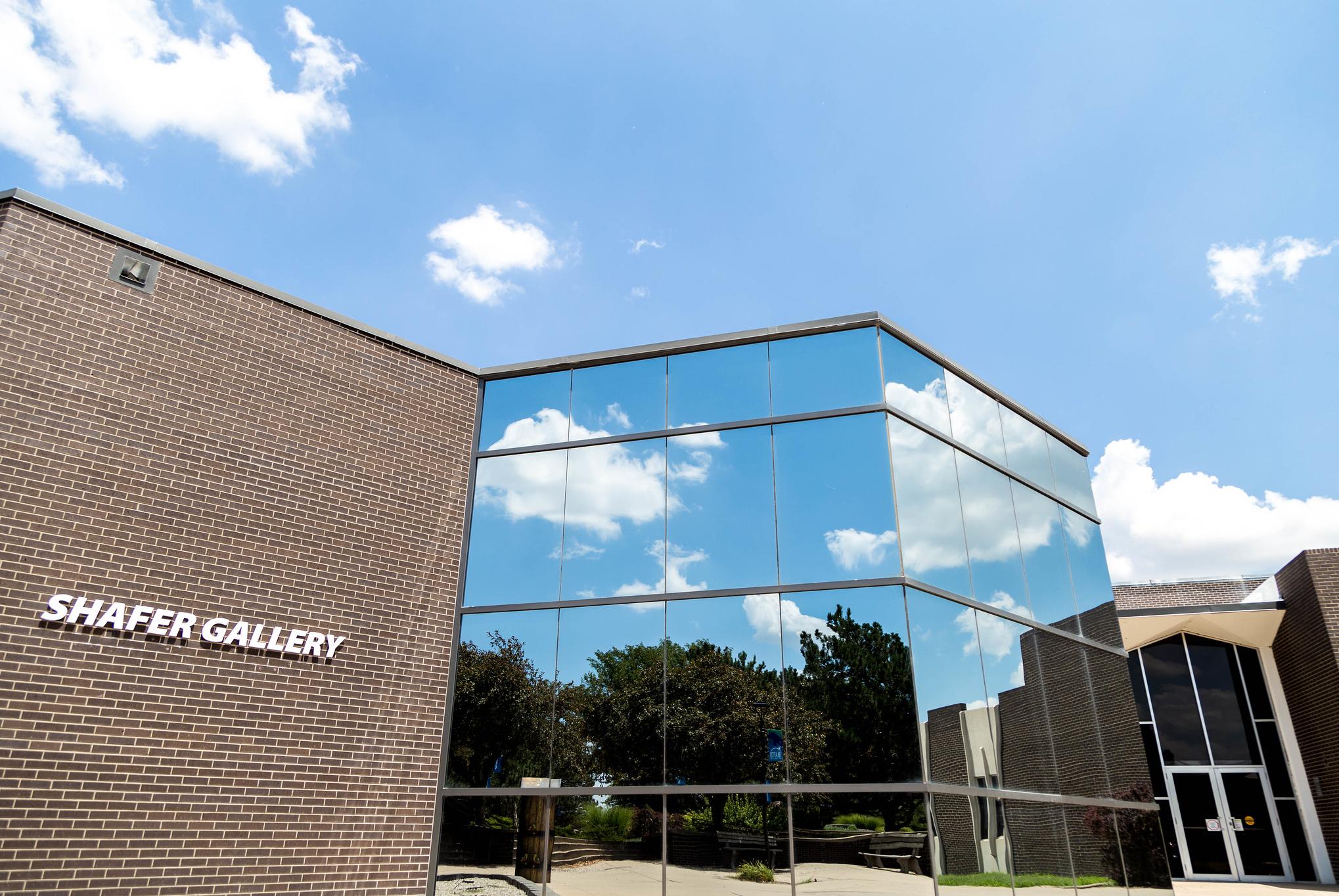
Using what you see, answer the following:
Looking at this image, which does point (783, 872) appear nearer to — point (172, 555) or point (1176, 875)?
point (172, 555)

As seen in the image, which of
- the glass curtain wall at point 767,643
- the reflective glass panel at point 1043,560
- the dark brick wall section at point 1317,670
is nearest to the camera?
the glass curtain wall at point 767,643

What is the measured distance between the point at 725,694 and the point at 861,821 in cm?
211

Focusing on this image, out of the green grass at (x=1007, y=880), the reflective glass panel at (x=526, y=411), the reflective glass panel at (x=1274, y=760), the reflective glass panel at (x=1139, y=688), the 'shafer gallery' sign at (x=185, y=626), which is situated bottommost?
the green grass at (x=1007, y=880)

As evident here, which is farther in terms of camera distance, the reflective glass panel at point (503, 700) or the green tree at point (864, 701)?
the reflective glass panel at point (503, 700)

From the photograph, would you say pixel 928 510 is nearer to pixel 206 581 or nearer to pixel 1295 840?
pixel 206 581

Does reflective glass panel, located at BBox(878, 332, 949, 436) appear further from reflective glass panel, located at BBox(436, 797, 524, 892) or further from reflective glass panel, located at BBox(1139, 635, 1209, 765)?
reflective glass panel, located at BBox(1139, 635, 1209, 765)

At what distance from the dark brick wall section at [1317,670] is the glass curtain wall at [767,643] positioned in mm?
8979

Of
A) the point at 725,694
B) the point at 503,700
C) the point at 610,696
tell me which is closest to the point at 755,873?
the point at 725,694

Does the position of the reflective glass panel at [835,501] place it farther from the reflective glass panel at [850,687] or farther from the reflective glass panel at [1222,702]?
the reflective glass panel at [1222,702]

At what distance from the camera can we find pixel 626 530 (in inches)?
470

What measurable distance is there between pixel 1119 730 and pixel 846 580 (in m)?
6.38

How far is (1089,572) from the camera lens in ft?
48.6

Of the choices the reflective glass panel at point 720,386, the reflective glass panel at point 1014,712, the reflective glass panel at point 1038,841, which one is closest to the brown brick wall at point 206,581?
the reflective glass panel at point 720,386

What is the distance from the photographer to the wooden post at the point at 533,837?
34.9 feet
